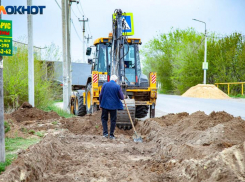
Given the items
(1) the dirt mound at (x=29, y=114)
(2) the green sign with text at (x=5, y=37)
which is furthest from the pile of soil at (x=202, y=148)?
(1) the dirt mound at (x=29, y=114)

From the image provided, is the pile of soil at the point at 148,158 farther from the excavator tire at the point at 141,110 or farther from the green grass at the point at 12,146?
the excavator tire at the point at 141,110

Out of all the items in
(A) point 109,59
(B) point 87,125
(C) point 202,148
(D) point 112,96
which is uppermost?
(A) point 109,59

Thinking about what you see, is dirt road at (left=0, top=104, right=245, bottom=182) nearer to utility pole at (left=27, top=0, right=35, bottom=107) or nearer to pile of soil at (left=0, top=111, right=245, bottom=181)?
pile of soil at (left=0, top=111, right=245, bottom=181)

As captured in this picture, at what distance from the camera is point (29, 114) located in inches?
512

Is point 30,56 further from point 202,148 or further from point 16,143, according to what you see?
point 202,148

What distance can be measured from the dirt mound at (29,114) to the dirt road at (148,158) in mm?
3661

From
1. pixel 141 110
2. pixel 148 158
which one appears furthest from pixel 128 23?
pixel 148 158

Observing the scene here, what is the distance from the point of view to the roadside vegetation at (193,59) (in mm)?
31672

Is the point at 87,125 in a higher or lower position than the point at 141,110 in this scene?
lower

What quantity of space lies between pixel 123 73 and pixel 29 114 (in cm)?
406

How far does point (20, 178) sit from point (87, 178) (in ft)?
3.46

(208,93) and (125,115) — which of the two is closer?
(125,115)

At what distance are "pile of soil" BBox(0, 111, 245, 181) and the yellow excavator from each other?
2700 mm

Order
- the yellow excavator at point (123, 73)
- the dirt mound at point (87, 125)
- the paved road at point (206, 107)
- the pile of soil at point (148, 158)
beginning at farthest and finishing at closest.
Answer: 1. the paved road at point (206, 107)
2. the yellow excavator at point (123, 73)
3. the dirt mound at point (87, 125)
4. the pile of soil at point (148, 158)
